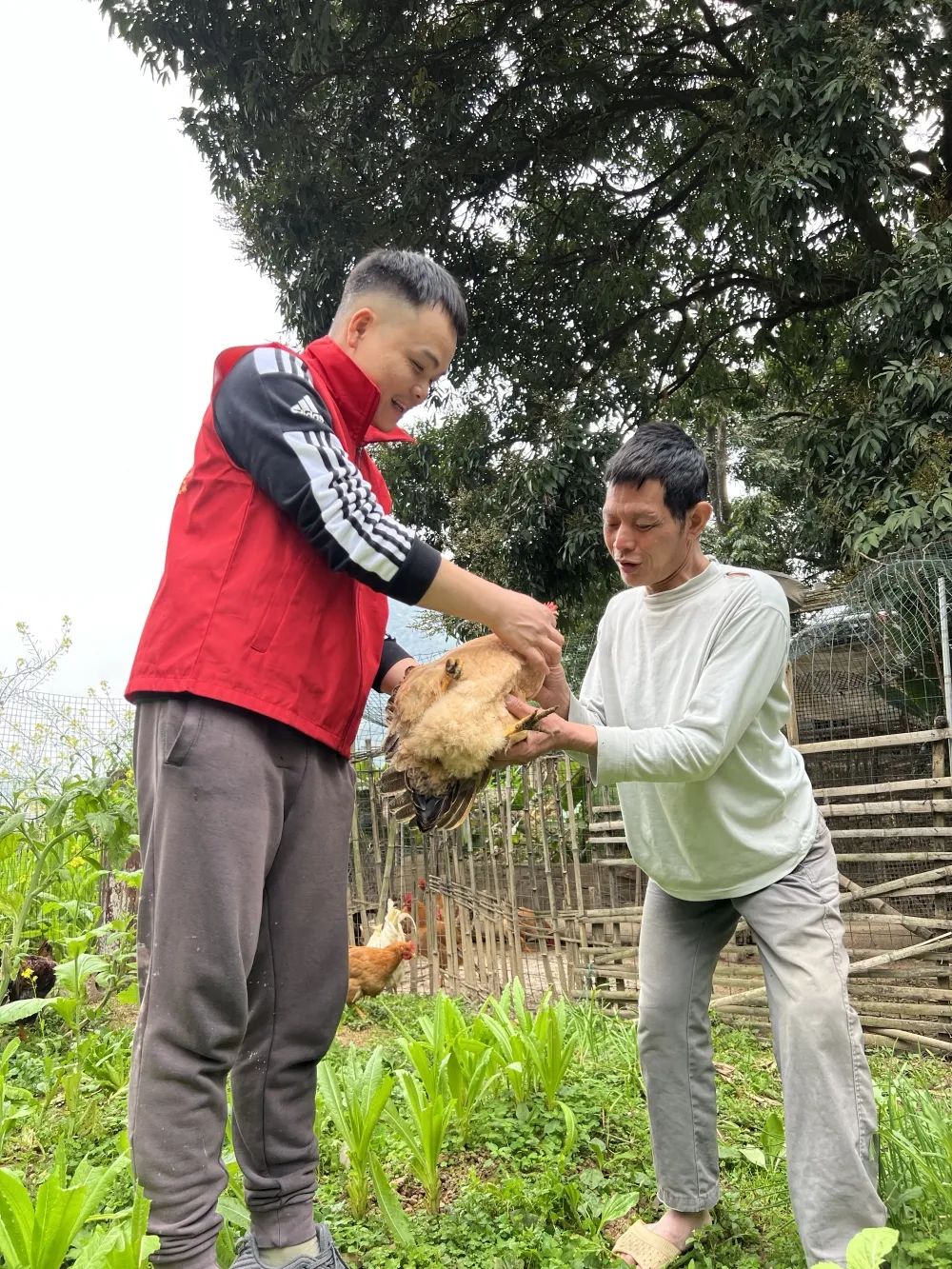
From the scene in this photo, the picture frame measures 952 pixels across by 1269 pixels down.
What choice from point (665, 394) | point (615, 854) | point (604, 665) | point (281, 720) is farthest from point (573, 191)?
point (281, 720)

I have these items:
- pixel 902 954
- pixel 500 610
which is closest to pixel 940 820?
pixel 902 954

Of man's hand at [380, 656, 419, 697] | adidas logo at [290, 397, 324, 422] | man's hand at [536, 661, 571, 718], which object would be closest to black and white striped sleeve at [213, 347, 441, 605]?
adidas logo at [290, 397, 324, 422]

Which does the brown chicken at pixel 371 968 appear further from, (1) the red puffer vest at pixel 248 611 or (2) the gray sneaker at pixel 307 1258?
(1) the red puffer vest at pixel 248 611

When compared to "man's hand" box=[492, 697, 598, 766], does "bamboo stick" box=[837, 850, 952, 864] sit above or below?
below

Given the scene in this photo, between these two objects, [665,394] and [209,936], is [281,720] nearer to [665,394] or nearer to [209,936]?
[209,936]

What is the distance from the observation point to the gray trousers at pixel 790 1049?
2.18 m

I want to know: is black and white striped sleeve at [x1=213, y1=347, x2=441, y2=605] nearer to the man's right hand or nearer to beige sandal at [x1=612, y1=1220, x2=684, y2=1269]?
the man's right hand

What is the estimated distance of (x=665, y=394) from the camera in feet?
35.2

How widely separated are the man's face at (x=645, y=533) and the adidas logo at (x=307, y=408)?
3.41 feet

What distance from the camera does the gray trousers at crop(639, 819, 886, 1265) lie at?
218cm

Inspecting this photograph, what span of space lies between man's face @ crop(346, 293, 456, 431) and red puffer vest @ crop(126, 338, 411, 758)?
0.07m

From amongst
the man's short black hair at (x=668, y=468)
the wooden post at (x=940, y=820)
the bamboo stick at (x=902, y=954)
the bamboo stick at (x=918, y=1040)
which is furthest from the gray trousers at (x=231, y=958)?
the wooden post at (x=940, y=820)

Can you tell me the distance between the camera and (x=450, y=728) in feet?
6.58

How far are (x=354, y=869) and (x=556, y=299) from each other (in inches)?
256
